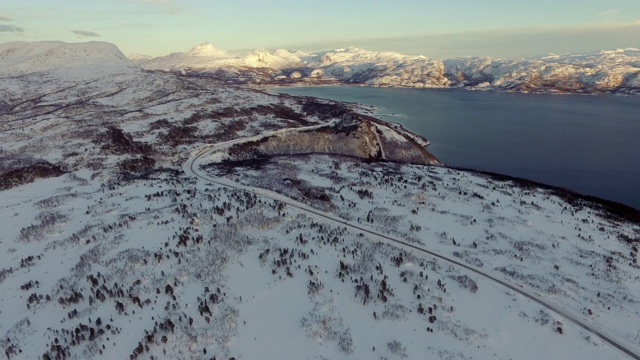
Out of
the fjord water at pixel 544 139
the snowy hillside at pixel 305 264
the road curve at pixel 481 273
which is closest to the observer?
the snowy hillside at pixel 305 264

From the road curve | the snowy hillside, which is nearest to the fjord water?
the snowy hillside

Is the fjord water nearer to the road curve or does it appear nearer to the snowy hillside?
the snowy hillside

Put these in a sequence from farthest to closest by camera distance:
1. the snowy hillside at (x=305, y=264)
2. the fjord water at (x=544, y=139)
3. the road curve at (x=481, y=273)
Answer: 1. the fjord water at (x=544, y=139)
2. the road curve at (x=481, y=273)
3. the snowy hillside at (x=305, y=264)

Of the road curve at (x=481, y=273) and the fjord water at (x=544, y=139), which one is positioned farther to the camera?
the fjord water at (x=544, y=139)

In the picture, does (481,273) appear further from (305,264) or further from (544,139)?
(544,139)

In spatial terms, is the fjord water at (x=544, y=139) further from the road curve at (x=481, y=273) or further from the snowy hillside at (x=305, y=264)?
the road curve at (x=481, y=273)

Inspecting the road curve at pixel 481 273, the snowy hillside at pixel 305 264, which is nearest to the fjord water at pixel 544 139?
the snowy hillside at pixel 305 264
